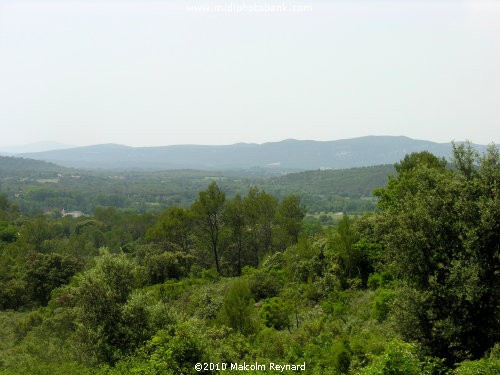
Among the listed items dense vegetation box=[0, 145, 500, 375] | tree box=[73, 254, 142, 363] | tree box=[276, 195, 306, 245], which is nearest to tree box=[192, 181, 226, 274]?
tree box=[276, 195, 306, 245]

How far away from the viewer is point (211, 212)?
43781mm

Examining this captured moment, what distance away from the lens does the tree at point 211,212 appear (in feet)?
142

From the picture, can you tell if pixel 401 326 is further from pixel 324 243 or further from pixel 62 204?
pixel 62 204

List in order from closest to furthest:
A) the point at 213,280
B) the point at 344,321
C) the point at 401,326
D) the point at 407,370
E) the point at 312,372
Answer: the point at 407,370
the point at 312,372
the point at 401,326
the point at 344,321
the point at 213,280

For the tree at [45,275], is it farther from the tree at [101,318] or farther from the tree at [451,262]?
the tree at [451,262]

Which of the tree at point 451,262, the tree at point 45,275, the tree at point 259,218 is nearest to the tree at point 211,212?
the tree at point 259,218

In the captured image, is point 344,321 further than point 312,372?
Yes

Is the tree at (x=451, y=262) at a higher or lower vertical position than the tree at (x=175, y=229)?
higher

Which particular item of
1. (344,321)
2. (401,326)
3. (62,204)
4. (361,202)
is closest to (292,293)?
(344,321)

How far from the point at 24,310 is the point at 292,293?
28748 mm

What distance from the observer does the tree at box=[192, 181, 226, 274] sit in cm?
4334

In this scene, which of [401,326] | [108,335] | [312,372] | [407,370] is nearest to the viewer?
[407,370]

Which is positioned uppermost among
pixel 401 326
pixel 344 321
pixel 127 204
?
pixel 401 326

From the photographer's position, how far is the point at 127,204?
187375 millimetres
